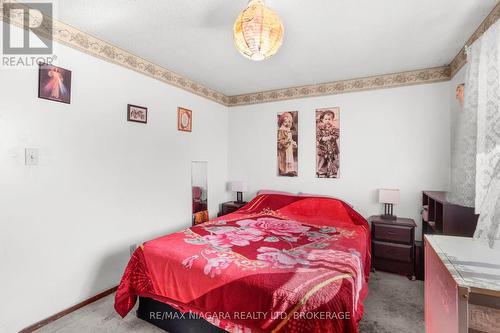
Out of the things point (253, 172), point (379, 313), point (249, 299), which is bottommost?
point (379, 313)

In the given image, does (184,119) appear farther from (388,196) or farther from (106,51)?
(388,196)

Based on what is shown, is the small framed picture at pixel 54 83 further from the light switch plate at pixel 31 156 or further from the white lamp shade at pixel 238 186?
the white lamp shade at pixel 238 186

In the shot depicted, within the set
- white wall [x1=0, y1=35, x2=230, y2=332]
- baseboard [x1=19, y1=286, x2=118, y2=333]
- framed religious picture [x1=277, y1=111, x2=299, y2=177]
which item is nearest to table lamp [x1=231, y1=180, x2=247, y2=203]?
framed religious picture [x1=277, y1=111, x2=299, y2=177]

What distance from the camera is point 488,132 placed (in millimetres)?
1812

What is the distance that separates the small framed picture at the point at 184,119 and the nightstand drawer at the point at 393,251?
3.18m

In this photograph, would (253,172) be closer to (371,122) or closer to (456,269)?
(371,122)

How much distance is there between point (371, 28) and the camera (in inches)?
95.0

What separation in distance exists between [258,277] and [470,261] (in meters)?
1.14

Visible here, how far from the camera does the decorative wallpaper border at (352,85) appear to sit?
340 centimetres

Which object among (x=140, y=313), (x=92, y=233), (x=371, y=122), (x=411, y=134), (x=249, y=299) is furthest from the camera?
(x=371, y=122)

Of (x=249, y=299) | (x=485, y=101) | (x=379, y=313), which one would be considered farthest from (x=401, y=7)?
(x=379, y=313)

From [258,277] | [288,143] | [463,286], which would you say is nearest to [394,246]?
[288,143]

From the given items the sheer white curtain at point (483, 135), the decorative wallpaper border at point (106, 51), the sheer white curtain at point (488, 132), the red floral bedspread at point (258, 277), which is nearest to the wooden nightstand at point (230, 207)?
the red floral bedspread at point (258, 277)

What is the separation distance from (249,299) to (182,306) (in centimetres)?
64
